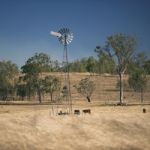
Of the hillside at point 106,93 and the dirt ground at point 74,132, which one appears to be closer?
the dirt ground at point 74,132

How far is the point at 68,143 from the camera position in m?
36.4

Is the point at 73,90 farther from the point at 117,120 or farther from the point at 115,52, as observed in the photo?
the point at 117,120

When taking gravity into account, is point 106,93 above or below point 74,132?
above

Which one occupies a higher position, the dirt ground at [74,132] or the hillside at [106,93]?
the hillside at [106,93]

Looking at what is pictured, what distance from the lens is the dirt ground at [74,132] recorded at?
35.6 meters

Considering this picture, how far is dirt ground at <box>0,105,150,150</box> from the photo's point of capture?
35594 millimetres

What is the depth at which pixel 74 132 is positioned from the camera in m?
38.9

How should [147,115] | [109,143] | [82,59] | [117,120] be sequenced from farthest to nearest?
1. [82,59]
2. [147,115]
3. [117,120]
4. [109,143]

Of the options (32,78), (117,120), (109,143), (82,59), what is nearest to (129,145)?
(109,143)

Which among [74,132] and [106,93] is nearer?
[74,132]

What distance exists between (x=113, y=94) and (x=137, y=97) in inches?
257

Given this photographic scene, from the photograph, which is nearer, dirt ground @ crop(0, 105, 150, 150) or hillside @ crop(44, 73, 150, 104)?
dirt ground @ crop(0, 105, 150, 150)

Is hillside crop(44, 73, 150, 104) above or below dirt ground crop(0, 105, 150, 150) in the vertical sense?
above

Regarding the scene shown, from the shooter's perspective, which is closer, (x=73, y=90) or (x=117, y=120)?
(x=117, y=120)
